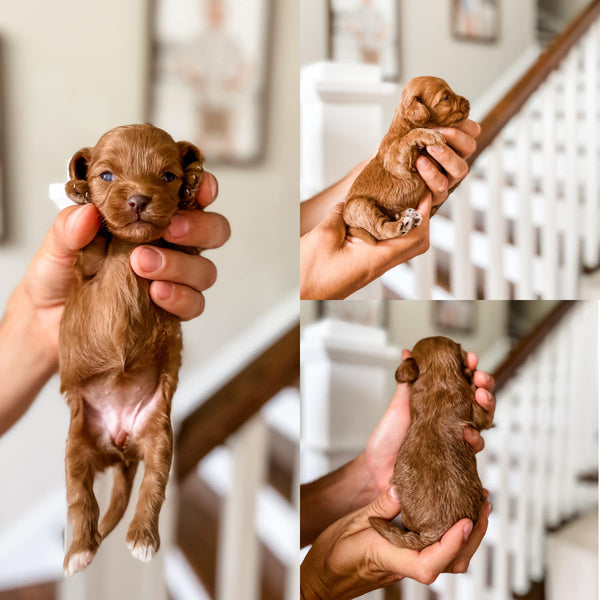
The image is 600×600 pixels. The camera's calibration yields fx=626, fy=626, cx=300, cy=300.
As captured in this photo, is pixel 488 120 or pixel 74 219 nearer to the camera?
pixel 74 219

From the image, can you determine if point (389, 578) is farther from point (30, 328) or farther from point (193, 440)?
point (30, 328)

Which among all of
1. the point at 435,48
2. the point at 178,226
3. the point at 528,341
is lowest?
the point at 528,341

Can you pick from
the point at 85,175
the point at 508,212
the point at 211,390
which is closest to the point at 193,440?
the point at 211,390

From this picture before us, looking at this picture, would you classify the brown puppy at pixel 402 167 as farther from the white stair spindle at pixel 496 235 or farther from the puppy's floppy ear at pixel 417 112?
the white stair spindle at pixel 496 235

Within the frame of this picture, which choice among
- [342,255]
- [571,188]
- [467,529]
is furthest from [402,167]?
[467,529]

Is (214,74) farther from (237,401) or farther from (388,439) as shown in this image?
(388,439)

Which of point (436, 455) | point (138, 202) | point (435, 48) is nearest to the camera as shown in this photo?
point (138, 202)
